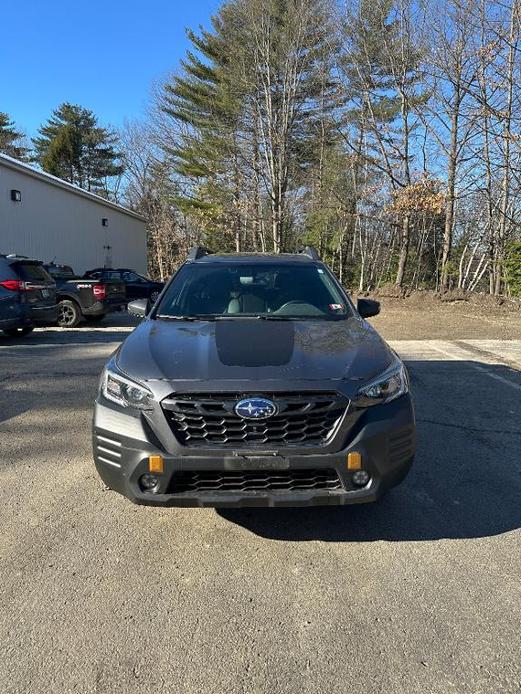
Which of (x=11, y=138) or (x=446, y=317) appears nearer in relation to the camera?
(x=446, y=317)

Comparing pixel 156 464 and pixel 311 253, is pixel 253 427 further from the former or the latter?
pixel 311 253

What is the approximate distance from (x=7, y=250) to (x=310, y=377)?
17.9 metres

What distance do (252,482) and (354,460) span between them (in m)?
0.55

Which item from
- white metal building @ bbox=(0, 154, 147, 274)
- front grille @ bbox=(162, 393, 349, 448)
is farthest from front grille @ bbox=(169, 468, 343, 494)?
white metal building @ bbox=(0, 154, 147, 274)

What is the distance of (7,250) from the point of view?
18.2m

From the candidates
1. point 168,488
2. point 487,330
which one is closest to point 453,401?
point 168,488

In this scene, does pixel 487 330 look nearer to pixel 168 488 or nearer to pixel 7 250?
pixel 168 488

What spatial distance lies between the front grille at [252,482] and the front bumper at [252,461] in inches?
0.8

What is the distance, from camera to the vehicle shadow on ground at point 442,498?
130 inches

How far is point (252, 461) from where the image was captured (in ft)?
9.14

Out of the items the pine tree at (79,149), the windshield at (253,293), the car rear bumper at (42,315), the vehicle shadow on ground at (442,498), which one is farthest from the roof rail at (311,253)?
the pine tree at (79,149)

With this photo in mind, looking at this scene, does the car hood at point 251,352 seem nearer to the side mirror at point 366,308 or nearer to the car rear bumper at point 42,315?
the side mirror at point 366,308

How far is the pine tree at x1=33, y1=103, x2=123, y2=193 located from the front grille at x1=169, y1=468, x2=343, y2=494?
48.8 metres

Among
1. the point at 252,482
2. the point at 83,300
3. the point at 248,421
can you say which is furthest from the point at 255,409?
the point at 83,300
